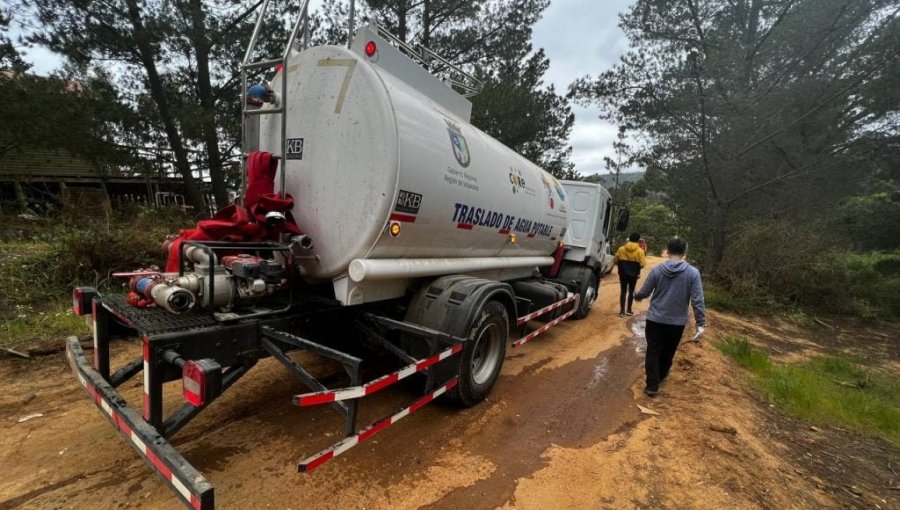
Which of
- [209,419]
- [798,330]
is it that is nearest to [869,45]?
[798,330]

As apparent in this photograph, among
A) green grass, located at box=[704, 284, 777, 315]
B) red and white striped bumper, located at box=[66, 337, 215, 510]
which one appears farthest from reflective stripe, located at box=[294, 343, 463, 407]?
green grass, located at box=[704, 284, 777, 315]

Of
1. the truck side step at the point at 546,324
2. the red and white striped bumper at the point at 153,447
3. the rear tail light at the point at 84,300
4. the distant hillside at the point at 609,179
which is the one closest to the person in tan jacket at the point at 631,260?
the truck side step at the point at 546,324

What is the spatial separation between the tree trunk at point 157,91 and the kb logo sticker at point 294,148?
7.15 metres

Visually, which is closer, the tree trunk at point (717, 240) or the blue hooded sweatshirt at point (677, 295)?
the blue hooded sweatshirt at point (677, 295)

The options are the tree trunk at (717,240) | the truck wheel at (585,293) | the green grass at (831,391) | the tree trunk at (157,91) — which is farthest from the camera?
the tree trunk at (717,240)

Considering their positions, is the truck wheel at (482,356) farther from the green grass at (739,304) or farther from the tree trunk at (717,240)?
the tree trunk at (717,240)

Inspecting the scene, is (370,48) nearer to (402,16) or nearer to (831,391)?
(831,391)

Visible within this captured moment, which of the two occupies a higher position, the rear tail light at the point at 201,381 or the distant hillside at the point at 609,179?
the distant hillside at the point at 609,179

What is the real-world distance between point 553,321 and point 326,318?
3.84 m

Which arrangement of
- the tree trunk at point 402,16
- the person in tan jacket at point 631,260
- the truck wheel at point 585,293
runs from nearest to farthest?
the truck wheel at point 585,293, the person in tan jacket at point 631,260, the tree trunk at point 402,16

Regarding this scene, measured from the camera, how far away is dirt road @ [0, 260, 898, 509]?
107 inches

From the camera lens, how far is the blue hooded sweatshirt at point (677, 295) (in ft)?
14.9

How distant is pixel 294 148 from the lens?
3635mm

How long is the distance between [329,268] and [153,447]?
1693 millimetres
